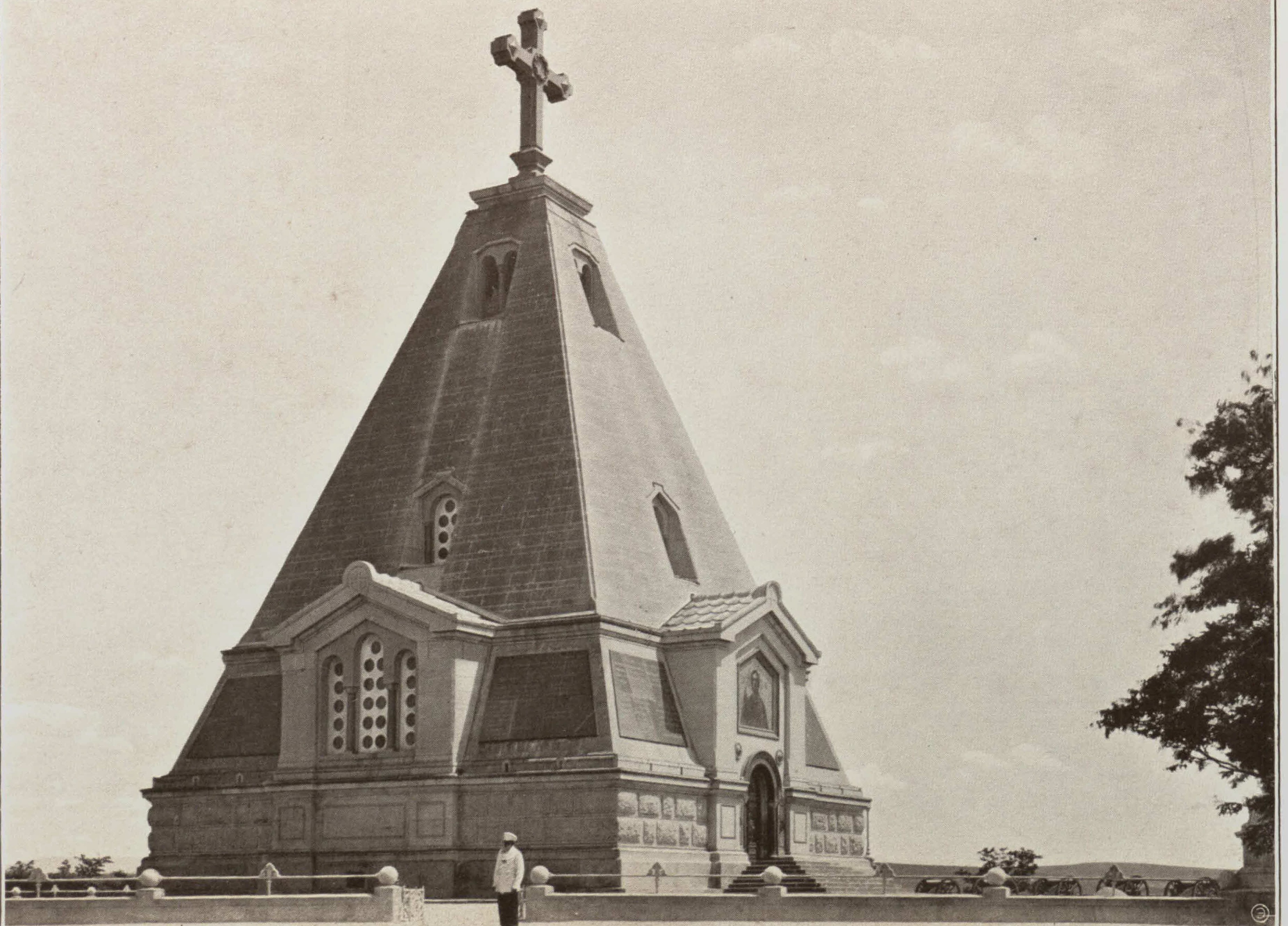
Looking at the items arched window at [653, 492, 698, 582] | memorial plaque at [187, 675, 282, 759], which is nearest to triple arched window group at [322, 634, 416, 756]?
memorial plaque at [187, 675, 282, 759]

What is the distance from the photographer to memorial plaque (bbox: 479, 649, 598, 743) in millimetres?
31734

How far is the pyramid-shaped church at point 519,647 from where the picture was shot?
31.8 metres

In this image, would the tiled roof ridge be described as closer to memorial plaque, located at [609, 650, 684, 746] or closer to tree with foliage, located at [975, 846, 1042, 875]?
memorial plaque, located at [609, 650, 684, 746]

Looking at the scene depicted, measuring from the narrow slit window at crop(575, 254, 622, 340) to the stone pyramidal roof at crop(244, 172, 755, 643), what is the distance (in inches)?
1.9

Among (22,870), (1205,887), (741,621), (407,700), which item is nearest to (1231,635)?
(1205,887)

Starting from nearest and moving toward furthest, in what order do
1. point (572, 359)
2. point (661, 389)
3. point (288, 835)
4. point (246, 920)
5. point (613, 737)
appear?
point (246, 920) < point (613, 737) < point (288, 835) < point (572, 359) < point (661, 389)

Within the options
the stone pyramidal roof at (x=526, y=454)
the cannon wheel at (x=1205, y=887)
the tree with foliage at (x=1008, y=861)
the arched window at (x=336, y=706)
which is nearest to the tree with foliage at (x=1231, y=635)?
the cannon wheel at (x=1205, y=887)

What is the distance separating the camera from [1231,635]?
91.2 ft

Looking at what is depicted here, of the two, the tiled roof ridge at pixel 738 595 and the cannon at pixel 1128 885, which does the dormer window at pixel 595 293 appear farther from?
the cannon at pixel 1128 885

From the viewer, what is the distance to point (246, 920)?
2739 cm

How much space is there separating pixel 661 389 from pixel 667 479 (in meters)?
3.02

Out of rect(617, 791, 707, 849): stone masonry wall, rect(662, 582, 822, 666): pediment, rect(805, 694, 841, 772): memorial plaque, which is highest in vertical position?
rect(662, 582, 822, 666): pediment

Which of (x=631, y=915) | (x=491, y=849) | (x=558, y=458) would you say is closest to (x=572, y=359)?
(x=558, y=458)

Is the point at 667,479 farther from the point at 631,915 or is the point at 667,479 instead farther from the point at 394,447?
the point at 631,915
